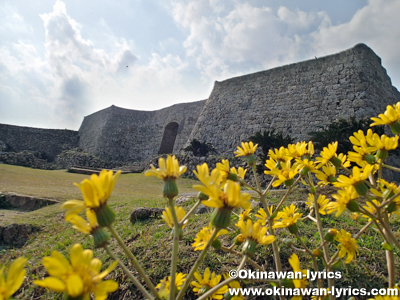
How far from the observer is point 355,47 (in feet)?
25.3

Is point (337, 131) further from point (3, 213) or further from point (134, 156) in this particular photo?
point (134, 156)

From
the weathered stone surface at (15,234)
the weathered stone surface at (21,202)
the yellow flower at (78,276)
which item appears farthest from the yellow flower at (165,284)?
the weathered stone surface at (21,202)

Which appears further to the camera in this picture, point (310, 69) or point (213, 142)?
point (213, 142)

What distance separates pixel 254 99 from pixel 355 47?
399cm

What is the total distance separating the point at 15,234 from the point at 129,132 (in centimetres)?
1725

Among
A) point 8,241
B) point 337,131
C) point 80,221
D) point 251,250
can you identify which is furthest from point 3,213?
point 337,131

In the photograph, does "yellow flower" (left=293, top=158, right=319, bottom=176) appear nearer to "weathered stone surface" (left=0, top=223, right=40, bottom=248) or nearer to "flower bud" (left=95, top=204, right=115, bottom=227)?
"flower bud" (left=95, top=204, right=115, bottom=227)

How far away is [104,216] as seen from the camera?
23.7 inches

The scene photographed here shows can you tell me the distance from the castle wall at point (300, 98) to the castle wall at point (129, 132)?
628 cm


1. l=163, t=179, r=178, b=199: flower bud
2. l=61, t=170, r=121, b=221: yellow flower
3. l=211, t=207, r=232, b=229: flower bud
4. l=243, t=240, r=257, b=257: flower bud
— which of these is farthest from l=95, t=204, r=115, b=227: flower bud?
l=243, t=240, r=257, b=257: flower bud

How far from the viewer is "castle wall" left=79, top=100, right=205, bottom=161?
17.8 meters

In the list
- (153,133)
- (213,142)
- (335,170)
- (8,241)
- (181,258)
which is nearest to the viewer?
(335,170)

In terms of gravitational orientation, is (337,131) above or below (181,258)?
above

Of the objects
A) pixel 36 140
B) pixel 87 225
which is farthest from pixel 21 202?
pixel 36 140
